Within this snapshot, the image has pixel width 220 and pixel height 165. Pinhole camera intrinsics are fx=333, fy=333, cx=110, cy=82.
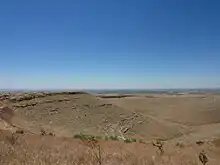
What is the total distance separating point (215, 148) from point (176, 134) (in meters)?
24.8

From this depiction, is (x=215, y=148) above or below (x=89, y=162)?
below

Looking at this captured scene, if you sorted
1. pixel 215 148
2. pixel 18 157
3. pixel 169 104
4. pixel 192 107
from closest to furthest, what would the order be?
pixel 18 157
pixel 215 148
pixel 192 107
pixel 169 104

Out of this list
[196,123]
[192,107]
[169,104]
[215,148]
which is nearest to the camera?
[215,148]

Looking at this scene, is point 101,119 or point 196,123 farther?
point 196,123

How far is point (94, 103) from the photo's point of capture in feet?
147

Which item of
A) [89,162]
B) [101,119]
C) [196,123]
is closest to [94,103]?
[101,119]

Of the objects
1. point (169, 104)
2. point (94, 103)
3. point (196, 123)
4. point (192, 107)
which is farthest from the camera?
point (169, 104)

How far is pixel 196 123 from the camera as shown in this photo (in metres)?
51.1

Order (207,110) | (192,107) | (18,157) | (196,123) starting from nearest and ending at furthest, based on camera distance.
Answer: (18,157)
(196,123)
(207,110)
(192,107)

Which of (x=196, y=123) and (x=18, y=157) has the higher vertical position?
(x=18, y=157)

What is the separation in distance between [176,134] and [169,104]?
31707 mm

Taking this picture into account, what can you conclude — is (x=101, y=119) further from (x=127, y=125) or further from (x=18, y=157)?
(x=18, y=157)

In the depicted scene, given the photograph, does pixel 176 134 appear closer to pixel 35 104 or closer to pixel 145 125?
pixel 145 125

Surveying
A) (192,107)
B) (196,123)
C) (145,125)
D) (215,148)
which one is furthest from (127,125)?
(192,107)
